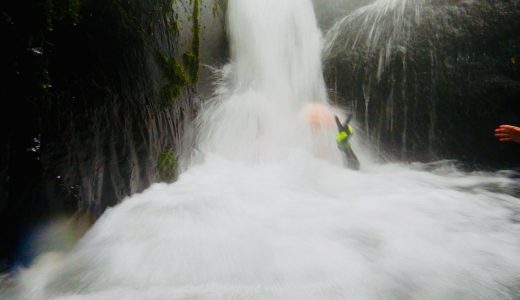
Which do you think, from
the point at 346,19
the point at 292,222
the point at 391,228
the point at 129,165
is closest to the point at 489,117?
the point at 346,19

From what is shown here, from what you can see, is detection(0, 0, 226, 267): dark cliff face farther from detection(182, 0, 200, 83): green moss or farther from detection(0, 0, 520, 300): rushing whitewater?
detection(182, 0, 200, 83): green moss

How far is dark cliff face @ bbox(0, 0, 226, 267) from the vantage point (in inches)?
91.7

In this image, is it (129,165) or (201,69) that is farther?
(201,69)

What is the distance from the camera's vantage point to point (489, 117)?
7887 millimetres

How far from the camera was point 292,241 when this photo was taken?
303cm

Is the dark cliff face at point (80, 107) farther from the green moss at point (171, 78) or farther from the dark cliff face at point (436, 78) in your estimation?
the dark cliff face at point (436, 78)

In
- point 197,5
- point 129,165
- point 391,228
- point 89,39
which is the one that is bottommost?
point 391,228

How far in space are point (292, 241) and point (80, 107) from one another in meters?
2.27

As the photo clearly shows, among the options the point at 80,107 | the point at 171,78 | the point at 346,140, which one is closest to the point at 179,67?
the point at 171,78

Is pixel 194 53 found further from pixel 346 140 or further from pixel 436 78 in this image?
pixel 436 78

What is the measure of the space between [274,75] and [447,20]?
14.8 feet

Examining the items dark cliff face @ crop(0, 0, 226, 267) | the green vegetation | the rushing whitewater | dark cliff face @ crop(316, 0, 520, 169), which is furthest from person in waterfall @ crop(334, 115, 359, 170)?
dark cliff face @ crop(0, 0, 226, 267)

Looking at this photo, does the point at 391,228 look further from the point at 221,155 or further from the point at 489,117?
the point at 489,117

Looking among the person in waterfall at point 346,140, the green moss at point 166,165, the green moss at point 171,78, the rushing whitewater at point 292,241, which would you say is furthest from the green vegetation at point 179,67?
the person in waterfall at point 346,140
